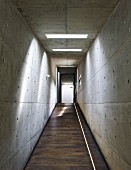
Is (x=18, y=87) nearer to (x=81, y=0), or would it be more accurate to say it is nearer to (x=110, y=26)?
(x=81, y=0)

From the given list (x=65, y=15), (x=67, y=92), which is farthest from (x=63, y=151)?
(x=67, y=92)

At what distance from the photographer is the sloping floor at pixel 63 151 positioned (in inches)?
154

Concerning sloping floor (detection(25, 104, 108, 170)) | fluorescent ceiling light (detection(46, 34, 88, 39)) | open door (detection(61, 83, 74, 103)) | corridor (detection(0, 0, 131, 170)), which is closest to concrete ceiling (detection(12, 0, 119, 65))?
corridor (detection(0, 0, 131, 170))

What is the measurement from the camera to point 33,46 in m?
4.38

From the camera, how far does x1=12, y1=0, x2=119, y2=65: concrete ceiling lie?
3002 millimetres

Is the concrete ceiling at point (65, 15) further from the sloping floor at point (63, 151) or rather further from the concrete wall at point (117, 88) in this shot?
the sloping floor at point (63, 151)

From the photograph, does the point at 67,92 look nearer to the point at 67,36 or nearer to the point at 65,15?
the point at 67,36

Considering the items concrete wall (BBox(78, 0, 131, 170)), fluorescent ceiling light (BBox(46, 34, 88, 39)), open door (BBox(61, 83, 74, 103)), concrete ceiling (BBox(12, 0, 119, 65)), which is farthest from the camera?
open door (BBox(61, 83, 74, 103))

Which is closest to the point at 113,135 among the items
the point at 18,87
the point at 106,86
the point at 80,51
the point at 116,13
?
the point at 106,86

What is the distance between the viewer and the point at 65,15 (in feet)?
11.3

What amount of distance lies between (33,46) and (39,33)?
1.12 ft

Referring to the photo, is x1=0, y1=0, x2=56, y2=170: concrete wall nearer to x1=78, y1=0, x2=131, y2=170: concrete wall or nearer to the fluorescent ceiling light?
the fluorescent ceiling light

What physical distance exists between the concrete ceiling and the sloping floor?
2856mm

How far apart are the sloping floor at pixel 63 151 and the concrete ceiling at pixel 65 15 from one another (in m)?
2.86
